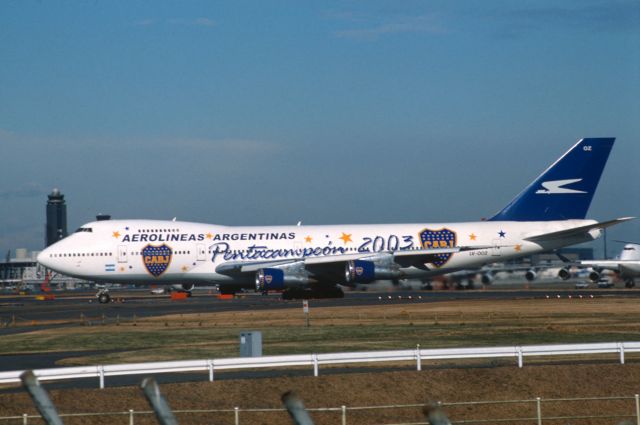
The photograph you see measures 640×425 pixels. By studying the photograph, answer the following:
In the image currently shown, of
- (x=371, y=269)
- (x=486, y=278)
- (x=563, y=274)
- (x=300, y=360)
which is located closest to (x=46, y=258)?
(x=371, y=269)

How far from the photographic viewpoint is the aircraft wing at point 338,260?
213 feet

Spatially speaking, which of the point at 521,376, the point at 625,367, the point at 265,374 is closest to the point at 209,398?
the point at 265,374

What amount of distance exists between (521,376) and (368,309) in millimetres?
28119

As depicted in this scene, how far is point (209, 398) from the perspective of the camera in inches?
1045

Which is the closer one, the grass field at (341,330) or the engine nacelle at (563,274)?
the grass field at (341,330)

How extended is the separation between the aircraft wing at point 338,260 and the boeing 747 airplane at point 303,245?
0.09 m

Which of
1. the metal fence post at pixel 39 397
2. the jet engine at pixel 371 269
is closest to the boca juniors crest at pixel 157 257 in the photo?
the jet engine at pixel 371 269

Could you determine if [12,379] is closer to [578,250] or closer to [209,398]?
[209,398]

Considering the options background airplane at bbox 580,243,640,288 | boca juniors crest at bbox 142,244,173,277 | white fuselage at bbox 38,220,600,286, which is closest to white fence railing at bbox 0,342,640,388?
white fuselage at bbox 38,220,600,286

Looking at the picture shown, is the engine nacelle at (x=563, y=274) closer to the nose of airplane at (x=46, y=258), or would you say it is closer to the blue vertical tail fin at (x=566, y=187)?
the blue vertical tail fin at (x=566, y=187)

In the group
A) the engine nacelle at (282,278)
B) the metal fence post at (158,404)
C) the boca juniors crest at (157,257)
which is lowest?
the metal fence post at (158,404)

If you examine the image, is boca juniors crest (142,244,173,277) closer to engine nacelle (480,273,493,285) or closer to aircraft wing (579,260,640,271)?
engine nacelle (480,273,493,285)

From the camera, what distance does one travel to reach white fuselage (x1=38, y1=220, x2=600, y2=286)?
67.7m

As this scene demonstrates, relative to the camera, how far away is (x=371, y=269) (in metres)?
64.2
